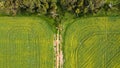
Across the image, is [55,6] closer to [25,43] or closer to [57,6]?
[57,6]

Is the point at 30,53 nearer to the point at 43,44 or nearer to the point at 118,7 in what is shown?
the point at 43,44

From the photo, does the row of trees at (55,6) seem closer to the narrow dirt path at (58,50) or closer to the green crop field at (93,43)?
the green crop field at (93,43)

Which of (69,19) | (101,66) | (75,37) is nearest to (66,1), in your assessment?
(69,19)

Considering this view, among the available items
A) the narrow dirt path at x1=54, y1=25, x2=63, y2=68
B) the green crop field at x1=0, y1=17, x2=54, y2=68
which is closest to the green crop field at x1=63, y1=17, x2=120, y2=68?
the narrow dirt path at x1=54, y1=25, x2=63, y2=68

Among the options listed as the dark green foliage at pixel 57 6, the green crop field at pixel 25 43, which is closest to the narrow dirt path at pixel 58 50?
the green crop field at pixel 25 43

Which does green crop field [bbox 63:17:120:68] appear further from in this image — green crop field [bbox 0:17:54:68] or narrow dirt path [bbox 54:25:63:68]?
green crop field [bbox 0:17:54:68]
